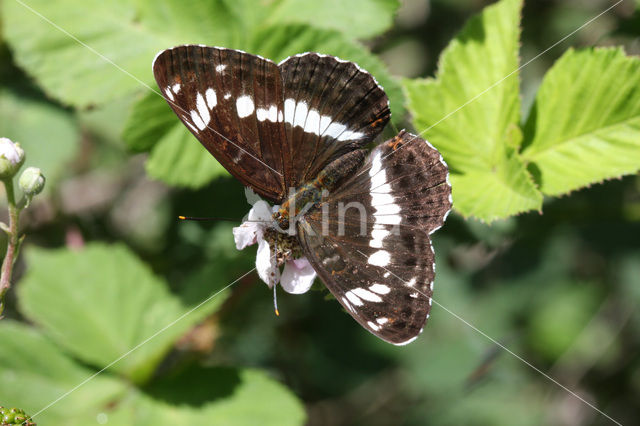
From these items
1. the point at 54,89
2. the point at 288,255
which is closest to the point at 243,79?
the point at 288,255

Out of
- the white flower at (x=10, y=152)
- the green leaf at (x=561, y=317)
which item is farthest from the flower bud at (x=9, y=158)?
the green leaf at (x=561, y=317)

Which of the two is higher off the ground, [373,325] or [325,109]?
[325,109]

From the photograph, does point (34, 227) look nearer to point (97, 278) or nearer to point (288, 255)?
point (97, 278)

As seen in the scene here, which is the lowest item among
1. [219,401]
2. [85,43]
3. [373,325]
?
[219,401]

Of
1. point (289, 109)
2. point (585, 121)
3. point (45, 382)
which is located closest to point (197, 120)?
point (289, 109)

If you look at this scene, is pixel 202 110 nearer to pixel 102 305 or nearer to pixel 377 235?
pixel 377 235

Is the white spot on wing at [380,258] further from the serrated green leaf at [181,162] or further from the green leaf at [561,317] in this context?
the green leaf at [561,317]
